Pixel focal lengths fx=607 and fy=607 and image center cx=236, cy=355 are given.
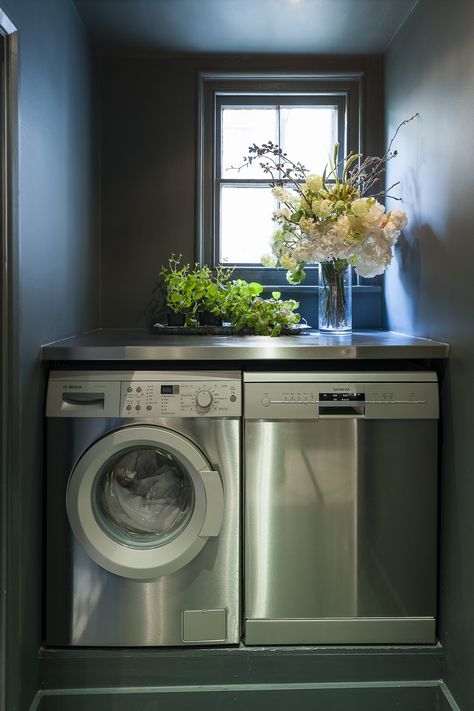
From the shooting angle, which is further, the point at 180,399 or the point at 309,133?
the point at 309,133

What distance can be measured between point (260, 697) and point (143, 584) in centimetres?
49

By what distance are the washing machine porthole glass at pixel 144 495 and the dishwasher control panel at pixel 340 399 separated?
34 centimetres

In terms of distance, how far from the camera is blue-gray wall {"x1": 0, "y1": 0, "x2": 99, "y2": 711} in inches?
62.6

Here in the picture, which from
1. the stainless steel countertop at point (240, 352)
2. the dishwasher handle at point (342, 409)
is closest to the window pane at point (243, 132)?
the stainless steel countertop at point (240, 352)

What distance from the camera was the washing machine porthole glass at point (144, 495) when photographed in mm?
1855

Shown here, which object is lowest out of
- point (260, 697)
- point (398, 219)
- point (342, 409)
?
point (260, 697)

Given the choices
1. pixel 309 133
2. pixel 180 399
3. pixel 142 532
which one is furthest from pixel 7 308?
pixel 309 133

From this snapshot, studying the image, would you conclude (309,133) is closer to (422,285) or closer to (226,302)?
(226,302)

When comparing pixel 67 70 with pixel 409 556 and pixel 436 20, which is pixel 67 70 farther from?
pixel 409 556

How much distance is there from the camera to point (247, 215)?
9.01ft

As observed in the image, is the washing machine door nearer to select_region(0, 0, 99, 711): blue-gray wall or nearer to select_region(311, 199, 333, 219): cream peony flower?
select_region(0, 0, 99, 711): blue-gray wall

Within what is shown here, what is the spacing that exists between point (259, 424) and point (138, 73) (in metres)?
1.69

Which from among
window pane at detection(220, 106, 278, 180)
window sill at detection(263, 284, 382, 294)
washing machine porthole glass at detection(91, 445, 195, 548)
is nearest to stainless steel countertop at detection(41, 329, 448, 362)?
washing machine porthole glass at detection(91, 445, 195, 548)

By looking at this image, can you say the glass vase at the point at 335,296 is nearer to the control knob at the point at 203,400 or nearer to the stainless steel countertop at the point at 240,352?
the stainless steel countertop at the point at 240,352
